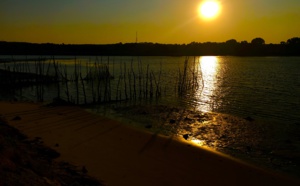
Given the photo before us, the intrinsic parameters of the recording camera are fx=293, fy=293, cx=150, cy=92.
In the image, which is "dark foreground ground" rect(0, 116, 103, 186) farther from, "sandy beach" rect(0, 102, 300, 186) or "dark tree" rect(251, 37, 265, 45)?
"dark tree" rect(251, 37, 265, 45)

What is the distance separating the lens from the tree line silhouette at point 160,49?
367ft

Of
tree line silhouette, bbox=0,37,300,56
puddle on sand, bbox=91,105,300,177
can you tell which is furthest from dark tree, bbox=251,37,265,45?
puddle on sand, bbox=91,105,300,177

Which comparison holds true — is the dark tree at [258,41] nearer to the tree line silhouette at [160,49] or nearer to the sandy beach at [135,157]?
the tree line silhouette at [160,49]

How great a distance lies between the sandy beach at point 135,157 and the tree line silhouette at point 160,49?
3959 inches

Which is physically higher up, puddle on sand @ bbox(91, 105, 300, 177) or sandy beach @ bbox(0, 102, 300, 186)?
sandy beach @ bbox(0, 102, 300, 186)

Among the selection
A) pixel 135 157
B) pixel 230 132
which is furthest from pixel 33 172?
pixel 230 132

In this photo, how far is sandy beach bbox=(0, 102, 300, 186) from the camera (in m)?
8.52

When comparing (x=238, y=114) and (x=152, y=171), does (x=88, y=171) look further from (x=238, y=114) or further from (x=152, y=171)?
(x=238, y=114)

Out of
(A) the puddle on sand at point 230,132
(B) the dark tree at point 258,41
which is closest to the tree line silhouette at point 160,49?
(B) the dark tree at point 258,41

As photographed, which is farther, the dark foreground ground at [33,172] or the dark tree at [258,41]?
the dark tree at [258,41]

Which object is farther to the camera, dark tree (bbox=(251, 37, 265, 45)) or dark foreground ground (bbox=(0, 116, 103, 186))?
dark tree (bbox=(251, 37, 265, 45))

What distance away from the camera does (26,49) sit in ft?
363

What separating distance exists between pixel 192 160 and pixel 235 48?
124303 millimetres

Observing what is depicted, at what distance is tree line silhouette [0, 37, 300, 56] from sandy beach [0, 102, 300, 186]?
101m
